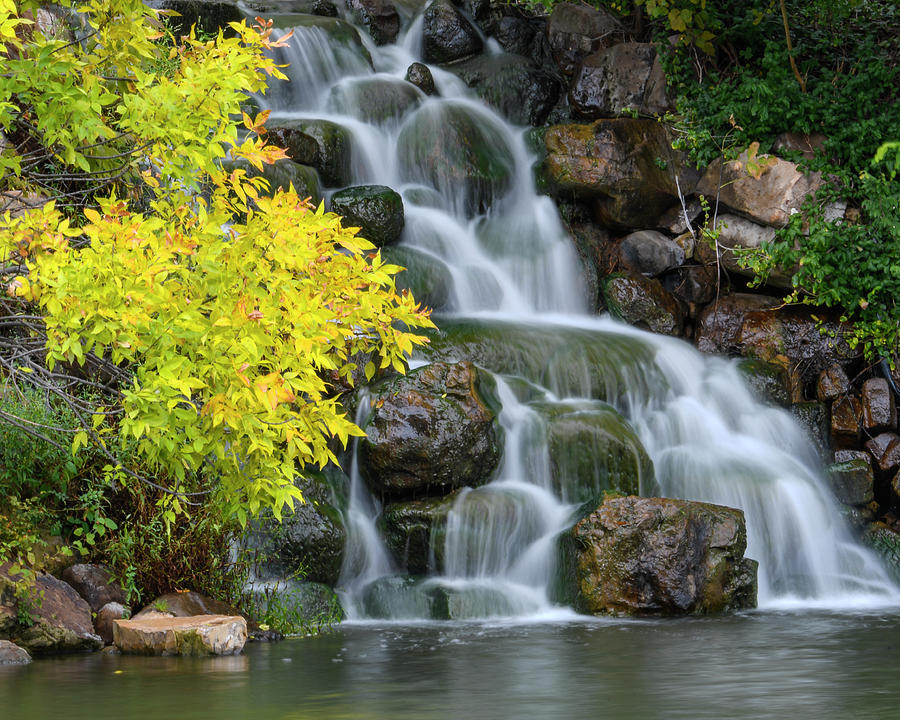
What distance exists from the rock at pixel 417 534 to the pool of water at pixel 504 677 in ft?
4.66

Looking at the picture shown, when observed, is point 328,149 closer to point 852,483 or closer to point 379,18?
point 379,18

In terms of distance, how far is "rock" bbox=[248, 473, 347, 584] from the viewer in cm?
839

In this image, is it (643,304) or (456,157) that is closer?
(643,304)

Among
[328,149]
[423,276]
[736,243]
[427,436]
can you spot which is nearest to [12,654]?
[427,436]

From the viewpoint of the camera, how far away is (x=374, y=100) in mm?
13945

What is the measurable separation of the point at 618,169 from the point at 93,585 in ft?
27.4

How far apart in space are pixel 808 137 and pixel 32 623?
986cm

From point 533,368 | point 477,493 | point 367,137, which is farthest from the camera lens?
point 367,137

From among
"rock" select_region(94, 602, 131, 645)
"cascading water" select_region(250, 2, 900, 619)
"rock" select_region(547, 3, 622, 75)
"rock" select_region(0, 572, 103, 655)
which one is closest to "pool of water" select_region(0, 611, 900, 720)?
"rock" select_region(0, 572, 103, 655)

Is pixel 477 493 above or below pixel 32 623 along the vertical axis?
above

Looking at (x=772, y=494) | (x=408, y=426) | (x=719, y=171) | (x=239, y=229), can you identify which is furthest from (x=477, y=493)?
(x=719, y=171)

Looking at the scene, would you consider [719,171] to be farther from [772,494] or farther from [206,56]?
[206,56]

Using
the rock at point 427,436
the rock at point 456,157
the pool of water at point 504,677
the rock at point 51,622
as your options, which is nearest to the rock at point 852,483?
the pool of water at point 504,677

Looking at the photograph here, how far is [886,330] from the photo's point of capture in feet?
38.6
